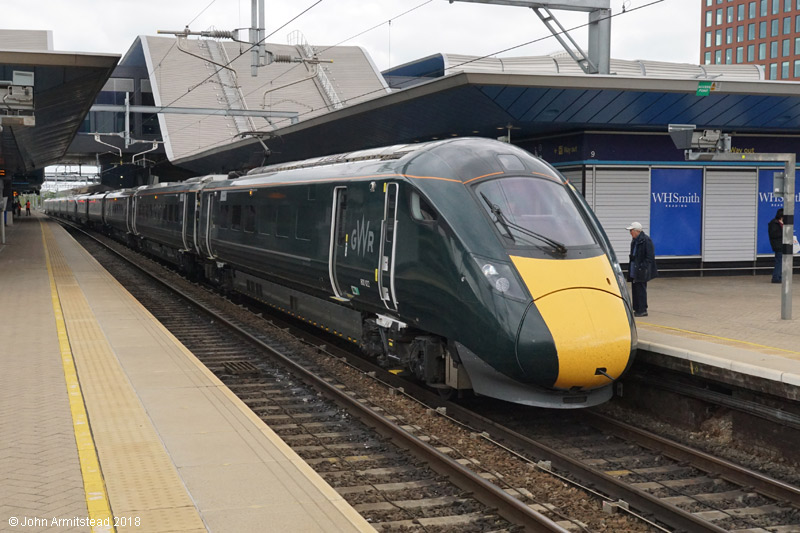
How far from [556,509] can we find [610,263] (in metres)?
3.46

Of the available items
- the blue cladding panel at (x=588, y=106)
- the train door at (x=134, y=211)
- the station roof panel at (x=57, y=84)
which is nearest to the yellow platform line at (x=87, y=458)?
the station roof panel at (x=57, y=84)

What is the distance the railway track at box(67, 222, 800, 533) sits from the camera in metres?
6.82

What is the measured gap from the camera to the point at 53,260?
29.6m

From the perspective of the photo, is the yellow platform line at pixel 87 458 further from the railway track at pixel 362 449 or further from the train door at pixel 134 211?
the train door at pixel 134 211

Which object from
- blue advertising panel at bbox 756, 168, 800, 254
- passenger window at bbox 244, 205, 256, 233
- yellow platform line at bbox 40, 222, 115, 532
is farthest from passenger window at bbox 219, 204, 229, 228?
blue advertising panel at bbox 756, 168, 800, 254

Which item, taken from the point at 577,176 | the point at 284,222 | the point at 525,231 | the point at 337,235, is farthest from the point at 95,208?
the point at 525,231

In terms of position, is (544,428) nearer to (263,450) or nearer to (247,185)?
(263,450)

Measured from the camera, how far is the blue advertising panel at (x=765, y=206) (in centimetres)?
1992

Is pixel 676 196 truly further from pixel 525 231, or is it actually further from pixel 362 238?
pixel 525 231

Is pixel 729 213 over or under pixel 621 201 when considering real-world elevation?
under

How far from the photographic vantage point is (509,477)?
25.3 ft

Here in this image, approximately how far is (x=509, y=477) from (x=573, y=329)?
67.7 inches

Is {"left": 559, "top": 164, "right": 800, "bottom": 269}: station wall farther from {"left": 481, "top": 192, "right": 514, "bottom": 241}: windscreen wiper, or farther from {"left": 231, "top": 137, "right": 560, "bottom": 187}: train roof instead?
{"left": 481, "top": 192, "right": 514, "bottom": 241}: windscreen wiper

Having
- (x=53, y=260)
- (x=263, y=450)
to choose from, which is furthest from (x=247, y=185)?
(x=53, y=260)
